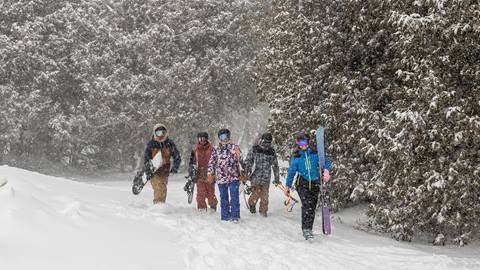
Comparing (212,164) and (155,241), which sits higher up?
(212,164)

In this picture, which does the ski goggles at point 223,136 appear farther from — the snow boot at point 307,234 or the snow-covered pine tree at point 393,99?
the snow-covered pine tree at point 393,99

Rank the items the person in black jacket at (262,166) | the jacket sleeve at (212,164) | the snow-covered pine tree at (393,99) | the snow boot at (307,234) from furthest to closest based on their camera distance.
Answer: the person in black jacket at (262,166), the jacket sleeve at (212,164), the snow-covered pine tree at (393,99), the snow boot at (307,234)

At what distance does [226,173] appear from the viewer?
11.0 metres

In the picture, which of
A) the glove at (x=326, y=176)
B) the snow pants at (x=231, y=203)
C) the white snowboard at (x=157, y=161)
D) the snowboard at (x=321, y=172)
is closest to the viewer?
the glove at (x=326, y=176)

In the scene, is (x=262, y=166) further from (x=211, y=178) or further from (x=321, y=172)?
(x=321, y=172)

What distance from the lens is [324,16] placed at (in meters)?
14.2

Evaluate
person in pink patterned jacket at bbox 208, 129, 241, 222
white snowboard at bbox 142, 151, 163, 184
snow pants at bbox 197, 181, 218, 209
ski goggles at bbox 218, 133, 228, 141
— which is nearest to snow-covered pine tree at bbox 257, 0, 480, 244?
person in pink patterned jacket at bbox 208, 129, 241, 222

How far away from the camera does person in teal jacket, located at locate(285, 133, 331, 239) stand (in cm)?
977

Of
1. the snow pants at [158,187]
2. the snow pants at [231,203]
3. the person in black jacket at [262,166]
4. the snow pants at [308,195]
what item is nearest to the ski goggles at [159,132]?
the snow pants at [158,187]

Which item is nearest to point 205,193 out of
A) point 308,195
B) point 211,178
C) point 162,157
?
point 211,178

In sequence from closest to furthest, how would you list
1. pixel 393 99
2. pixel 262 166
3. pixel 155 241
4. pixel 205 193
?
1. pixel 155 241
2. pixel 205 193
3. pixel 262 166
4. pixel 393 99

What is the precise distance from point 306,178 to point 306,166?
8.3 inches

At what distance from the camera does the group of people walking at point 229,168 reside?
9.98 m

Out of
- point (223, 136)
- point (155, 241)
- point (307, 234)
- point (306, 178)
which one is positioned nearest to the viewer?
point (155, 241)
